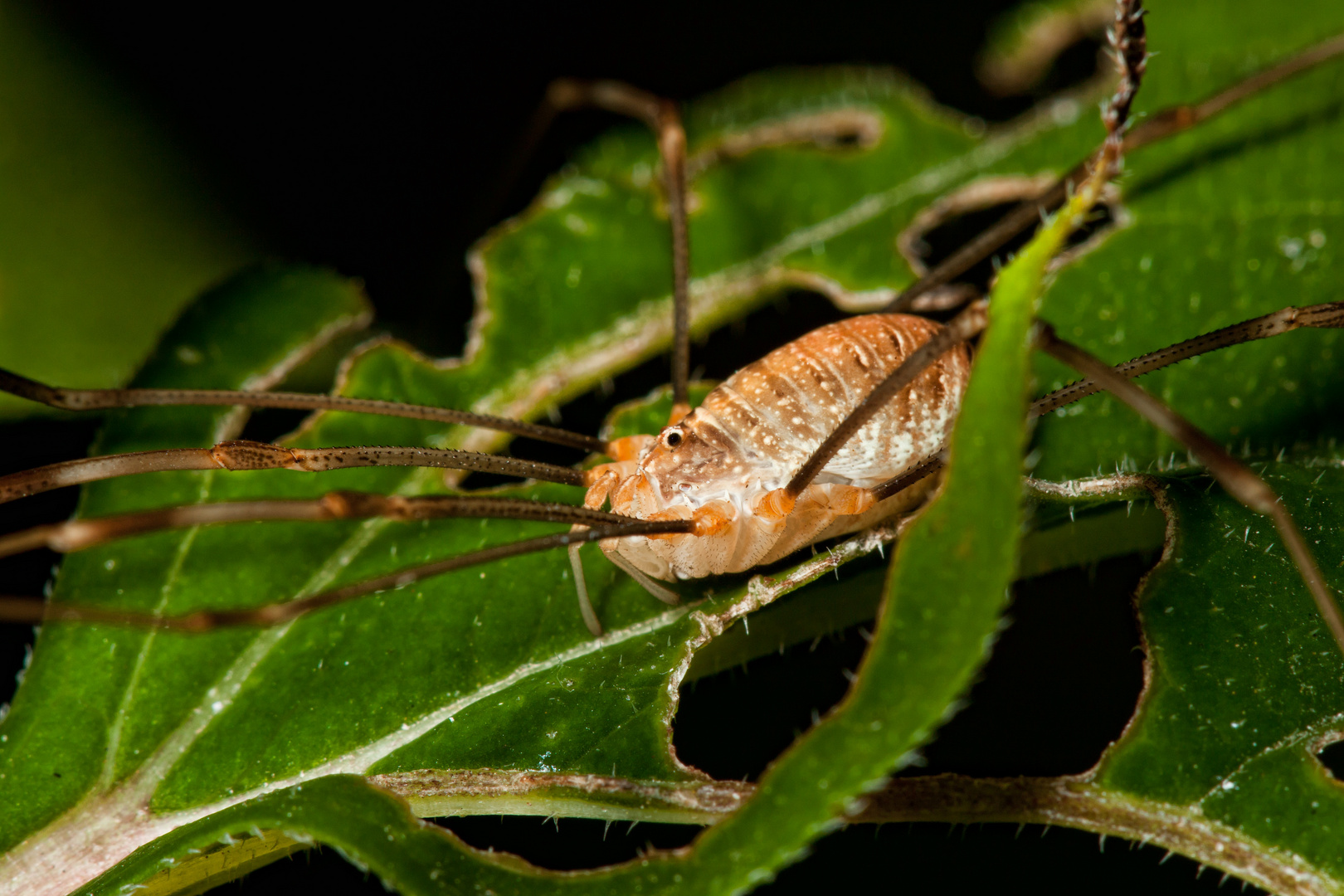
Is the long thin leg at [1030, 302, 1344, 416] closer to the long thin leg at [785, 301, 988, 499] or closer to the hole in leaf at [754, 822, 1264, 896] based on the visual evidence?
the long thin leg at [785, 301, 988, 499]

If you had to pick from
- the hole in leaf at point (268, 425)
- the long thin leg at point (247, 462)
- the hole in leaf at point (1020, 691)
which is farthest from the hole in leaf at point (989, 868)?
the hole in leaf at point (268, 425)

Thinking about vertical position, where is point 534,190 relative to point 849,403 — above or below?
above

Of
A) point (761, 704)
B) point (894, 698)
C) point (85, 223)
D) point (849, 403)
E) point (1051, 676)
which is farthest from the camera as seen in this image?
point (85, 223)

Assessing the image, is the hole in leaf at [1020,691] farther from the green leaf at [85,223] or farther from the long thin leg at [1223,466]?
the green leaf at [85,223]

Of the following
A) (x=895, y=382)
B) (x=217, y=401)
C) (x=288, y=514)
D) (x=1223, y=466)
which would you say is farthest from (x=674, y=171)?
(x=1223, y=466)

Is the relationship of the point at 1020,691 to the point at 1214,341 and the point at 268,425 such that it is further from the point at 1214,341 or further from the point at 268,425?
the point at 268,425
